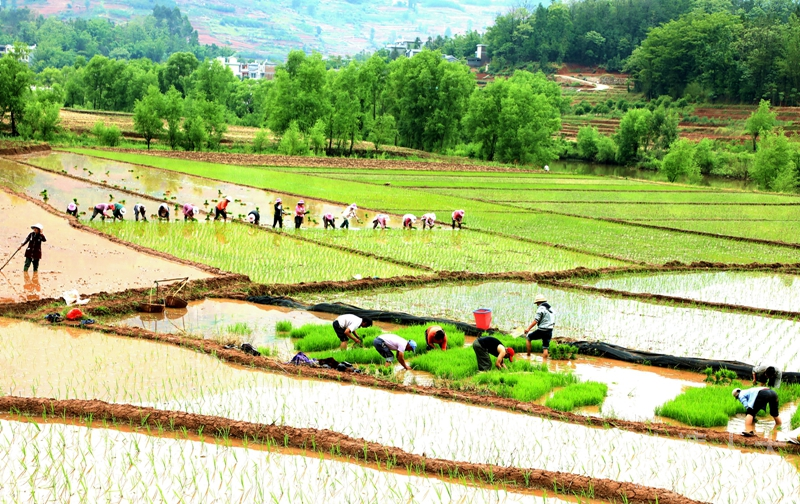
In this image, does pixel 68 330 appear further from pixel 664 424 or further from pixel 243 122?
pixel 243 122

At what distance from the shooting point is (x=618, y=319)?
48.0ft

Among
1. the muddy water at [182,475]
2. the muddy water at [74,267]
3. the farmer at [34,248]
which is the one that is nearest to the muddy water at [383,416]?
the muddy water at [182,475]

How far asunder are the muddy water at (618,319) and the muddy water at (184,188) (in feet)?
30.7

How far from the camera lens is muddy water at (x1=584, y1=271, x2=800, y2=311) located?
55.0 ft

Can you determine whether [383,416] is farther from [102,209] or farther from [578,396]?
[102,209]

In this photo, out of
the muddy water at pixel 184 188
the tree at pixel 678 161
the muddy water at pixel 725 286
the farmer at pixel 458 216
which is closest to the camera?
the muddy water at pixel 725 286

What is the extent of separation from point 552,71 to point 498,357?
128 m

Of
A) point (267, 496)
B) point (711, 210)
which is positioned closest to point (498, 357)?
point (267, 496)

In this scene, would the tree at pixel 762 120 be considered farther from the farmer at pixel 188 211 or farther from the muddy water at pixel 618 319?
the muddy water at pixel 618 319

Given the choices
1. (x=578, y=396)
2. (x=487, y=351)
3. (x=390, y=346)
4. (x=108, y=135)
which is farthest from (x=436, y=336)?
(x=108, y=135)

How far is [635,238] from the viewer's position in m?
24.9

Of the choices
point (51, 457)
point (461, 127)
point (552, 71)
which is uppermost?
point (552, 71)

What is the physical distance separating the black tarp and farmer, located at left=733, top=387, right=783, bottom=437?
1.81 meters

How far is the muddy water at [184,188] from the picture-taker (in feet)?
88.6
